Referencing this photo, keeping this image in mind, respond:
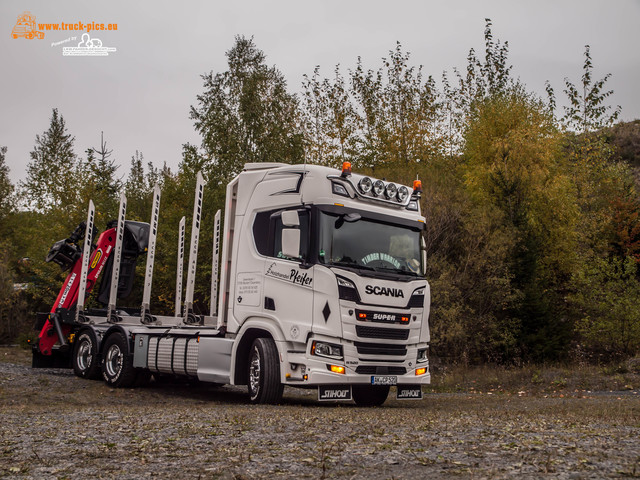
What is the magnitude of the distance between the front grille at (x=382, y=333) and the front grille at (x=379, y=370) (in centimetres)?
51

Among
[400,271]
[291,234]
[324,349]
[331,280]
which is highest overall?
[291,234]

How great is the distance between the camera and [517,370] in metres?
22.8

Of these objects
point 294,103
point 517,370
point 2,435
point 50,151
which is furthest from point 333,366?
point 50,151

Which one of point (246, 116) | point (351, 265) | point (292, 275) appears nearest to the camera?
point (351, 265)

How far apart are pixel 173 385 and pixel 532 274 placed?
1593cm

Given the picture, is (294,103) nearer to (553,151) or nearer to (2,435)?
(553,151)

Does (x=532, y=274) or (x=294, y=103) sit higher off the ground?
(x=294, y=103)

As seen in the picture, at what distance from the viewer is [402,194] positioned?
40.9 feet

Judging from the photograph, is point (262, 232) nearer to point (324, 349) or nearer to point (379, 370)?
point (324, 349)

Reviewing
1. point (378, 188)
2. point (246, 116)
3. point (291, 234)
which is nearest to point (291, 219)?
point (291, 234)

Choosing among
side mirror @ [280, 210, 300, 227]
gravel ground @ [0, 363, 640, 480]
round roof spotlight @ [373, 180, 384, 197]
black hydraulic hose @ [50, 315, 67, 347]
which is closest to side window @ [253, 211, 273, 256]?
side mirror @ [280, 210, 300, 227]

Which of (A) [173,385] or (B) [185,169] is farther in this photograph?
(B) [185,169]

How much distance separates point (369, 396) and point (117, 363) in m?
6.07

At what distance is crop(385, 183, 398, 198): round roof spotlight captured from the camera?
1222 centimetres
